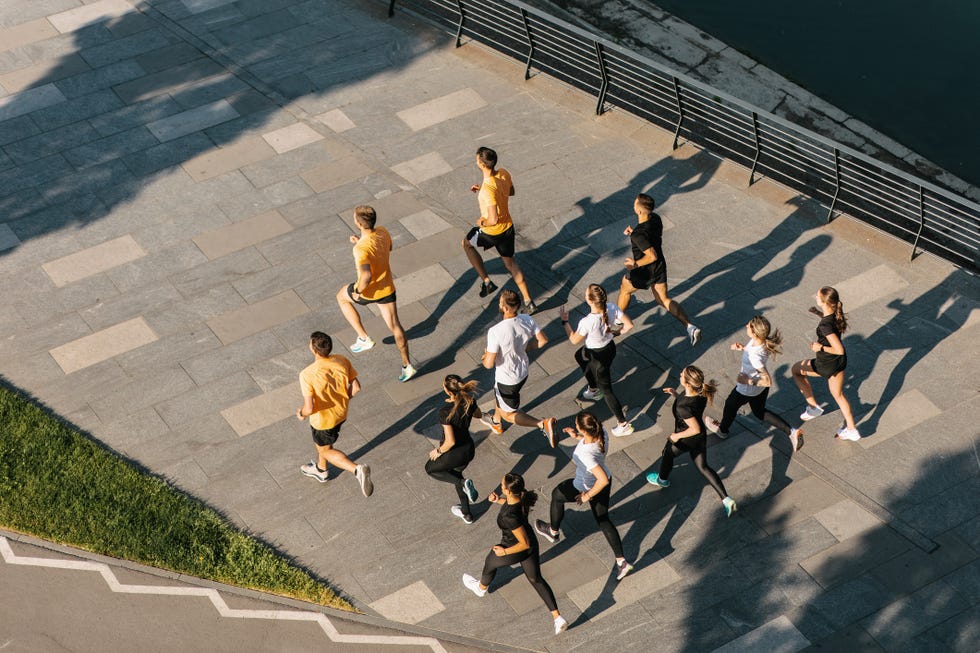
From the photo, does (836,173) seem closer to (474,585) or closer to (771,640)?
(771,640)

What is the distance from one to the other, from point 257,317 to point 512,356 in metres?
3.61

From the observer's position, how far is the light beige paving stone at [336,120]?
16.3 metres

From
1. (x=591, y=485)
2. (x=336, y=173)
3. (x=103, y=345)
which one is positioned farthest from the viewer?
(x=336, y=173)

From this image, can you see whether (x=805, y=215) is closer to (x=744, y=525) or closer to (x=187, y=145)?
(x=744, y=525)

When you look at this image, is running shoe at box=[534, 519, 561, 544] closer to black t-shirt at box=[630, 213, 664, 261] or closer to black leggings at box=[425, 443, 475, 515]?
black leggings at box=[425, 443, 475, 515]

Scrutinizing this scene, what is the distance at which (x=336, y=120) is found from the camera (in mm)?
16422

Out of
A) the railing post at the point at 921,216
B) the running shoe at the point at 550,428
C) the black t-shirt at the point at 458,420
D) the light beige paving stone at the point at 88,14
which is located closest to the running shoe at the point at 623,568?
the running shoe at the point at 550,428

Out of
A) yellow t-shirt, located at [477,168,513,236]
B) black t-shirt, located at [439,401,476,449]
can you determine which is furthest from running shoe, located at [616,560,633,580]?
yellow t-shirt, located at [477,168,513,236]

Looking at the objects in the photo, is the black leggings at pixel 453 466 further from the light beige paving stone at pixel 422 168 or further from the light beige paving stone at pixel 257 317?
the light beige paving stone at pixel 422 168

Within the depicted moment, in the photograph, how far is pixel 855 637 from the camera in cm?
1038

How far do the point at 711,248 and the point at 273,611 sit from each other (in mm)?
7123

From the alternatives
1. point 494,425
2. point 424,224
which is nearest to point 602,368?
point 494,425

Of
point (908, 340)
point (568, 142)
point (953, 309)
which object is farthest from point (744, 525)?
point (568, 142)

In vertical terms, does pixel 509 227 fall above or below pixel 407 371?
above
